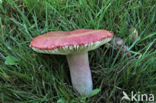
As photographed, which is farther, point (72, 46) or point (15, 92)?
point (15, 92)

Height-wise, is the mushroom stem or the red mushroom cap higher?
the red mushroom cap

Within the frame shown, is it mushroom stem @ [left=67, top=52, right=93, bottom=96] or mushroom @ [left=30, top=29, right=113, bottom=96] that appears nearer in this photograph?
mushroom @ [left=30, top=29, right=113, bottom=96]

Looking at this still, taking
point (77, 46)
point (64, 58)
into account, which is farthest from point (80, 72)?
point (77, 46)

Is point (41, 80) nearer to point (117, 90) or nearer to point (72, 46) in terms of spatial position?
point (72, 46)

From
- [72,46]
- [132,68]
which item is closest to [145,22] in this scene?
[132,68]

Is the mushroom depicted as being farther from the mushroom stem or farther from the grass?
the grass

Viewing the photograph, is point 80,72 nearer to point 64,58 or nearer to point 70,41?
point 64,58

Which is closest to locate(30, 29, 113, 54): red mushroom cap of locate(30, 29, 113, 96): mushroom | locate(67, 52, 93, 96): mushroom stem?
locate(30, 29, 113, 96): mushroom
